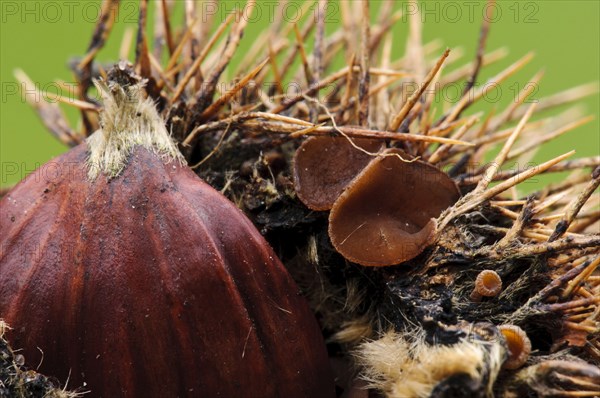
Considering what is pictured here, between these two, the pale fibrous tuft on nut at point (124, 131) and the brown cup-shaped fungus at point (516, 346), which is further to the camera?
the pale fibrous tuft on nut at point (124, 131)

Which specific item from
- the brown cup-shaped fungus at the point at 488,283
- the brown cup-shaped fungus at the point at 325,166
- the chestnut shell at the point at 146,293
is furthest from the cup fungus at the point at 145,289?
the brown cup-shaped fungus at the point at 488,283

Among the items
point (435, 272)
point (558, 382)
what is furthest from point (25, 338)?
point (558, 382)

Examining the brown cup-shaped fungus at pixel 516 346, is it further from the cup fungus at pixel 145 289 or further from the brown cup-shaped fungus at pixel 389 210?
the cup fungus at pixel 145 289

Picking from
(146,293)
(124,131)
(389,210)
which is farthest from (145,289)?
(389,210)

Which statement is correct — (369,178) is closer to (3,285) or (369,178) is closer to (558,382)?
(558,382)

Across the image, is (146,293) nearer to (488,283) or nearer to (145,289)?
(145,289)

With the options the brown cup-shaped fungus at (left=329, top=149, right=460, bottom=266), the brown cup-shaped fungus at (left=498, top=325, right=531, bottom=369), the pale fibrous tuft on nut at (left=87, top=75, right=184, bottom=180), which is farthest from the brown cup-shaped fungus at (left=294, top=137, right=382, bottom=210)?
the brown cup-shaped fungus at (left=498, top=325, right=531, bottom=369)
